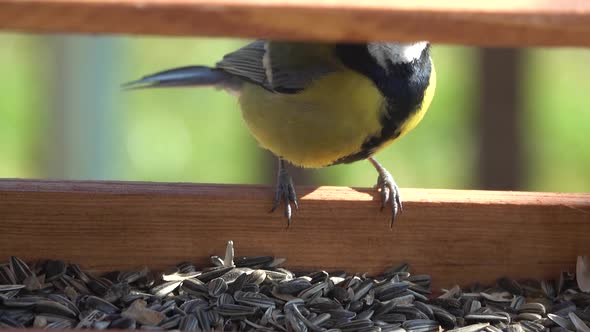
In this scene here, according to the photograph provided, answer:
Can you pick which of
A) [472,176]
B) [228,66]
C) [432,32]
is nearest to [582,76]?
[472,176]

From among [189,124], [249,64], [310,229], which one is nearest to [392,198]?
[310,229]

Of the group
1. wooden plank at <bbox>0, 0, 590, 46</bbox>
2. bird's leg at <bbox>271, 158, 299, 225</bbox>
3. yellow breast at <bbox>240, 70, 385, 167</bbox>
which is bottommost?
bird's leg at <bbox>271, 158, 299, 225</bbox>

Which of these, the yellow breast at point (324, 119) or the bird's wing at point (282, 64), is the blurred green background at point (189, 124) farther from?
the yellow breast at point (324, 119)

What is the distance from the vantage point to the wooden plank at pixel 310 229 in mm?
2248

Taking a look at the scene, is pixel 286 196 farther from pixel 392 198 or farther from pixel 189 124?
pixel 189 124

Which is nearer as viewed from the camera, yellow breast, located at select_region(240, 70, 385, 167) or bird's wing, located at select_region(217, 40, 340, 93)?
yellow breast, located at select_region(240, 70, 385, 167)

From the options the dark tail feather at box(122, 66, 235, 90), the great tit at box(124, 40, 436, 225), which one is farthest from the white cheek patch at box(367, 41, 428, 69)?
the dark tail feather at box(122, 66, 235, 90)

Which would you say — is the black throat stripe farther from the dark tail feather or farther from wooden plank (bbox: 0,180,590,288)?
the dark tail feather

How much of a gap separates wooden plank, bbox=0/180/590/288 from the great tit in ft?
0.43

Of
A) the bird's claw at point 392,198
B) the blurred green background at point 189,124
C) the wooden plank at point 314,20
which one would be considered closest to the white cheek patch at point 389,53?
the bird's claw at point 392,198

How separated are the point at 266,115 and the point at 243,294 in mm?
836

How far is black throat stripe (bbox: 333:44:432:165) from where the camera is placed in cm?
257

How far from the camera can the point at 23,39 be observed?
5457 millimetres

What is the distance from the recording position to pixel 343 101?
2584mm
